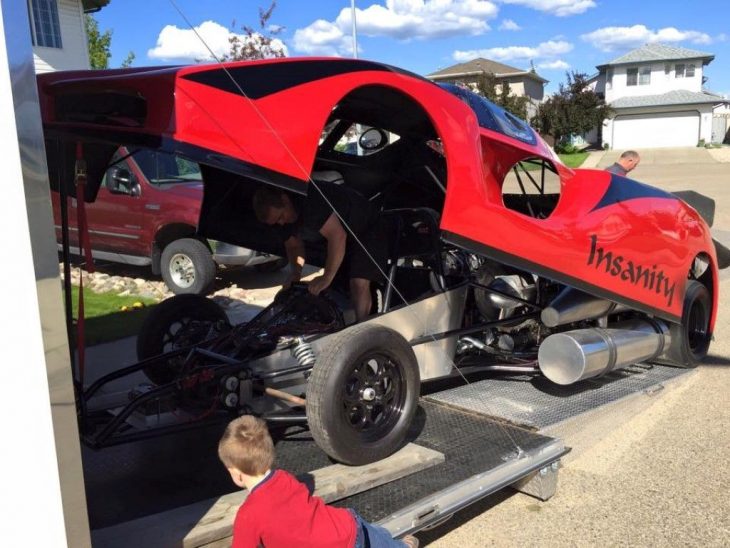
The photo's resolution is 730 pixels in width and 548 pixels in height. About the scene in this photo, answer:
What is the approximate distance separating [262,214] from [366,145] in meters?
1.25

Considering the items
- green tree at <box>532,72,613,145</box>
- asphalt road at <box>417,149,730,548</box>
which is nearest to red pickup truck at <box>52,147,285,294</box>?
asphalt road at <box>417,149,730,548</box>

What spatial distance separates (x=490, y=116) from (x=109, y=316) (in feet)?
19.1

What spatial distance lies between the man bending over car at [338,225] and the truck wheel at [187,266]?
4.59 m

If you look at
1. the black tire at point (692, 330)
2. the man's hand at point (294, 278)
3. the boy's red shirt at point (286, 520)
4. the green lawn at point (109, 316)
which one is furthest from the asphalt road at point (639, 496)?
the green lawn at point (109, 316)

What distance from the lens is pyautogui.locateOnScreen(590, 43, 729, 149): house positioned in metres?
52.3

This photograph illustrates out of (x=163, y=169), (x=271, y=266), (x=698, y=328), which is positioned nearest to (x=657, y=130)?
(x=271, y=266)

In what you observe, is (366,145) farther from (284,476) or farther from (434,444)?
(284,476)

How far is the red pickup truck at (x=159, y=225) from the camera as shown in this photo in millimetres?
9359

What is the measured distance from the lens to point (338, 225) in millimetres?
4426

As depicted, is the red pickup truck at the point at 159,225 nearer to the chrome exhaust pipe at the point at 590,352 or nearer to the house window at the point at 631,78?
the chrome exhaust pipe at the point at 590,352

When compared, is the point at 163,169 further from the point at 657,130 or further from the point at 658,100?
the point at 658,100

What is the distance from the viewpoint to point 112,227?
390 inches

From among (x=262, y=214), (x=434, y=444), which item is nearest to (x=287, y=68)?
(x=262, y=214)

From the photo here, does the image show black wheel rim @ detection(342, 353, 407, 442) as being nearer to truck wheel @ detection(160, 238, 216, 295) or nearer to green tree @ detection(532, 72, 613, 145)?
truck wheel @ detection(160, 238, 216, 295)
